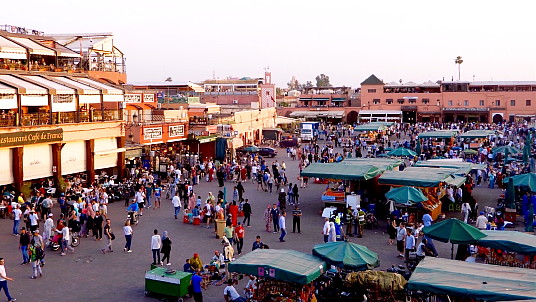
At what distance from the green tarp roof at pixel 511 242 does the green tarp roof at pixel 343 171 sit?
813 centimetres

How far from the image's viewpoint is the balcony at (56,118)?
24.2 metres

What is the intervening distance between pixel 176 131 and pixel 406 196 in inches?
777

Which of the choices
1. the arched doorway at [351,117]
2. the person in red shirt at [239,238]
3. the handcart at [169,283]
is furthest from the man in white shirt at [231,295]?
the arched doorway at [351,117]

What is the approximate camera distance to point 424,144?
154 feet


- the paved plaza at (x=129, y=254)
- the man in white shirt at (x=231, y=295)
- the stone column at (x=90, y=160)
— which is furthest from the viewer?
the stone column at (x=90, y=160)

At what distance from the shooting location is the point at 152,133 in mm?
33938

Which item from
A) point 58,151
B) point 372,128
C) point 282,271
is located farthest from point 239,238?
point 372,128

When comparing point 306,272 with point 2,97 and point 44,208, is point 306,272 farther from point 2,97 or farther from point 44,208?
point 2,97

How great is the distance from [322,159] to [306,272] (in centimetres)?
2634

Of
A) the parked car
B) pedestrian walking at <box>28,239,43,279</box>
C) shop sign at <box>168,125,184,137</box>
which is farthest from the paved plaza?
the parked car

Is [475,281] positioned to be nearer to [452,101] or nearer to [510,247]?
[510,247]

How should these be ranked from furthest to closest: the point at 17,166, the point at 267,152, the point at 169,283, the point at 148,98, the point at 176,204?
the point at 267,152 → the point at 148,98 → the point at 17,166 → the point at 176,204 → the point at 169,283

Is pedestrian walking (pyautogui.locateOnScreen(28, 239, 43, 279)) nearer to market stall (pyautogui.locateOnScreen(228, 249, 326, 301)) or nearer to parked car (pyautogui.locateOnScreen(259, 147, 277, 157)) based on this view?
market stall (pyautogui.locateOnScreen(228, 249, 326, 301))

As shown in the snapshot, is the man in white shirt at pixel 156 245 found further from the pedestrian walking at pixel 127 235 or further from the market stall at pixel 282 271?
the market stall at pixel 282 271
